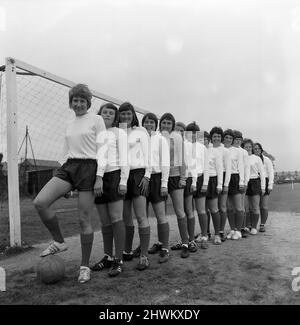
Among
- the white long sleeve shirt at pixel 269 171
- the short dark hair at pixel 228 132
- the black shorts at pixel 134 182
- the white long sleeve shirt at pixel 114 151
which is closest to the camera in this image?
the white long sleeve shirt at pixel 114 151

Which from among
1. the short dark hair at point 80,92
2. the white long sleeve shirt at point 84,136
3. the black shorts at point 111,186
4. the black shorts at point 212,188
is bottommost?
the black shorts at point 212,188

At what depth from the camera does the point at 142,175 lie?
4.26m

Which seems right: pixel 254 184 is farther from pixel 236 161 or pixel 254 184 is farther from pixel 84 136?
pixel 84 136

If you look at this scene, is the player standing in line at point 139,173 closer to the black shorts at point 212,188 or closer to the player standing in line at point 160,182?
the player standing in line at point 160,182

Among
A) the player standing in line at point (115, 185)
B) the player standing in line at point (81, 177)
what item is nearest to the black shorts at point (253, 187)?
the player standing in line at point (115, 185)

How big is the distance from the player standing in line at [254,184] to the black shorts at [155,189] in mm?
2982

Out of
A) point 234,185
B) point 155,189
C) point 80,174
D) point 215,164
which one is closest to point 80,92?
point 80,174

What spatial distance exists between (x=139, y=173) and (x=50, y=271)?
4.93 feet

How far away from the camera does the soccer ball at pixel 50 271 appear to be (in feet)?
11.8

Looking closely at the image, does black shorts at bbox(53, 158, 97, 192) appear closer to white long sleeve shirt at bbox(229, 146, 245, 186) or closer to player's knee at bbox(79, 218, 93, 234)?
player's knee at bbox(79, 218, 93, 234)

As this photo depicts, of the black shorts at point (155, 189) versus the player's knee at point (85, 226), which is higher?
the black shorts at point (155, 189)

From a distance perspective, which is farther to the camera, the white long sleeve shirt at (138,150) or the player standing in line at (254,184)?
the player standing in line at (254,184)

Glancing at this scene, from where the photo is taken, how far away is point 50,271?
3.60m

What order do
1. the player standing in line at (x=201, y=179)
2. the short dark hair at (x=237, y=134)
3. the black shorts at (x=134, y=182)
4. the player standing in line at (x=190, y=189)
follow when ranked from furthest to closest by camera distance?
the short dark hair at (x=237, y=134), the player standing in line at (x=201, y=179), the player standing in line at (x=190, y=189), the black shorts at (x=134, y=182)
